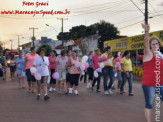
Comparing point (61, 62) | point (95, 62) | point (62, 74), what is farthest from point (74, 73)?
point (95, 62)

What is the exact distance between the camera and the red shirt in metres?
5.45

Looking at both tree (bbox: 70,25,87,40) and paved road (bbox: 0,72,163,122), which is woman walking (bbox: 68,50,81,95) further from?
tree (bbox: 70,25,87,40)

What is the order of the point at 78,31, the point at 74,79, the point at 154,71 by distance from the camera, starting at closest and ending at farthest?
1. the point at 154,71
2. the point at 74,79
3. the point at 78,31

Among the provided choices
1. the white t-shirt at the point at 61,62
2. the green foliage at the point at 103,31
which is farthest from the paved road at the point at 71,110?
the green foliage at the point at 103,31

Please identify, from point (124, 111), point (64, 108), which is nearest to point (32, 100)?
point (64, 108)

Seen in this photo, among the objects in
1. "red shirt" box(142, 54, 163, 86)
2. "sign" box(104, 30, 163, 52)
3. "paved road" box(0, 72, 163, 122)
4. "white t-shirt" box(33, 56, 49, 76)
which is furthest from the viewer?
"sign" box(104, 30, 163, 52)

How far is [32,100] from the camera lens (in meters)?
10.3

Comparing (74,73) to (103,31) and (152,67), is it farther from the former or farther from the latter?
(103,31)

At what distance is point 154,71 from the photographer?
5.45 m

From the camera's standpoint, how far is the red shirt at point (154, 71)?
545 cm

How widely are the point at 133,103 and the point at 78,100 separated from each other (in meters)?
1.83

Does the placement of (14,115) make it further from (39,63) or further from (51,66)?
(51,66)

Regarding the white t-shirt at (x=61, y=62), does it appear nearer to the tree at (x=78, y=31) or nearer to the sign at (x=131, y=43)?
the sign at (x=131, y=43)

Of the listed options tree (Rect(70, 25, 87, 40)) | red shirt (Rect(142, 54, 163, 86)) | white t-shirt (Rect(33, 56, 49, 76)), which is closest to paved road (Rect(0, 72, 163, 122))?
white t-shirt (Rect(33, 56, 49, 76))
